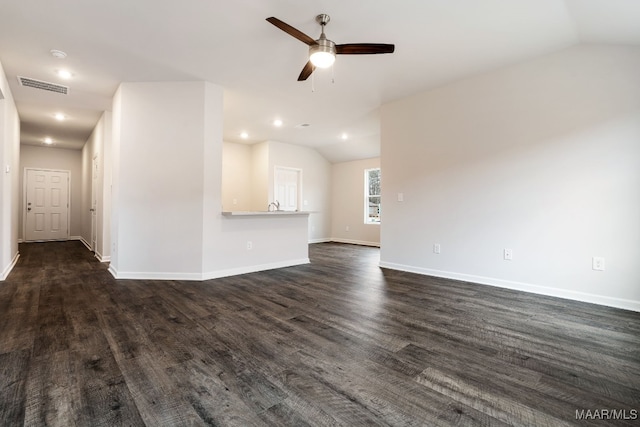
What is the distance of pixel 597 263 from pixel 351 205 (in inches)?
229

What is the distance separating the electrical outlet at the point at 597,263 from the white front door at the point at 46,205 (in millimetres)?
11087

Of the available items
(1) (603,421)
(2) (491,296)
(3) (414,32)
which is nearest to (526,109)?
(3) (414,32)


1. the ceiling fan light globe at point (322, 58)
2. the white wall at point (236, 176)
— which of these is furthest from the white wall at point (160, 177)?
the white wall at point (236, 176)

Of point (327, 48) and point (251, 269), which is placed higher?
point (327, 48)

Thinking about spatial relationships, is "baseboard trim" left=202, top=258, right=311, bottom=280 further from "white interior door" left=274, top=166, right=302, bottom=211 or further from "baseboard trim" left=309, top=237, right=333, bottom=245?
"baseboard trim" left=309, top=237, right=333, bottom=245

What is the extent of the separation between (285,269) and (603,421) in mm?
3830

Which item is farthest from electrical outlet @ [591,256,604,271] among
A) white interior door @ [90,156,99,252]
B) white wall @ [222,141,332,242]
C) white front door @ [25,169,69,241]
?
white front door @ [25,169,69,241]

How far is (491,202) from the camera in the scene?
3805 millimetres

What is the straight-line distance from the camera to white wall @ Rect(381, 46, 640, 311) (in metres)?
3.00

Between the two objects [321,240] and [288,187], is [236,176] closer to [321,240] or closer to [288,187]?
[288,187]

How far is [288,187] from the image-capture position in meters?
8.05

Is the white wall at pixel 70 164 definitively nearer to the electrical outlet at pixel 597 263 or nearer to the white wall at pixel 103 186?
the white wall at pixel 103 186

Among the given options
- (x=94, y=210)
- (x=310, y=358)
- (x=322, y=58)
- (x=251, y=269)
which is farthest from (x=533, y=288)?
(x=94, y=210)

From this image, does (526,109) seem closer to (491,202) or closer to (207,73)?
(491,202)
